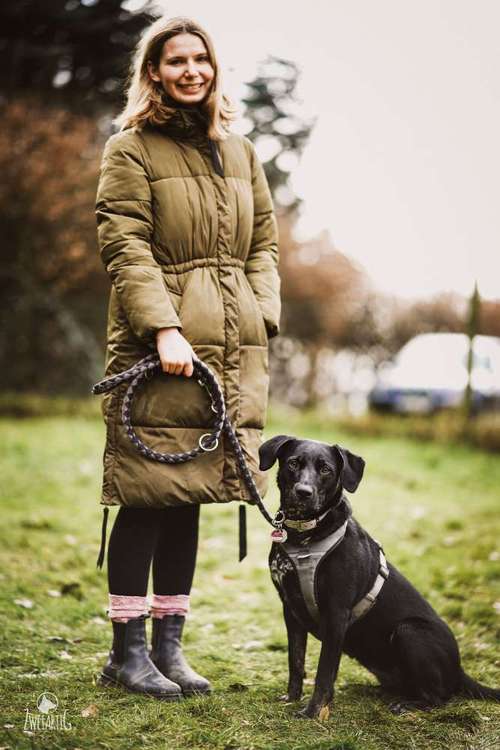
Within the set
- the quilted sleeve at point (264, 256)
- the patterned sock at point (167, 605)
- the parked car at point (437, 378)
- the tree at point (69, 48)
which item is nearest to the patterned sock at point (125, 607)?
the patterned sock at point (167, 605)

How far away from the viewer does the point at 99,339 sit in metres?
13.1

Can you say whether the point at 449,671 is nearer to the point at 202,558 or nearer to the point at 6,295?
the point at 202,558

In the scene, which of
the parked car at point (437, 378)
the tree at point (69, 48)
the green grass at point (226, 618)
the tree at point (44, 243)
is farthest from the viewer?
the parked car at point (437, 378)

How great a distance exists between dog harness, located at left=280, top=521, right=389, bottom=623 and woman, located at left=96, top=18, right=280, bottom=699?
281 mm

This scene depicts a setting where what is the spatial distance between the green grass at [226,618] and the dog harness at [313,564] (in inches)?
13.8

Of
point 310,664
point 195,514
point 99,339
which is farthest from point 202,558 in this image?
point 99,339

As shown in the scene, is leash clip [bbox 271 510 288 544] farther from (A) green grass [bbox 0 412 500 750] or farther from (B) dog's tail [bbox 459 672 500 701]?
(B) dog's tail [bbox 459 672 500 701]

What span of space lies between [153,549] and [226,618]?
1.30 m

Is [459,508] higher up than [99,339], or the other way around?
[99,339]

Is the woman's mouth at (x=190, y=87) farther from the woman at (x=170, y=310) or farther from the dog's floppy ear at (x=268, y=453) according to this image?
the dog's floppy ear at (x=268, y=453)

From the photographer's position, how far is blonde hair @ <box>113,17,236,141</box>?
2789 mm

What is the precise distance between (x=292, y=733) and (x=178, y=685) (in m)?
0.47

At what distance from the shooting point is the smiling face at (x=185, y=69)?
2783 millimetres

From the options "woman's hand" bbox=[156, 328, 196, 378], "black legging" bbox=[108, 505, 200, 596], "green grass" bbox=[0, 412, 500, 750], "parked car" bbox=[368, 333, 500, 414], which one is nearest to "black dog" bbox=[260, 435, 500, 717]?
"green grass" bbox=[0, 412, 500, 750]
